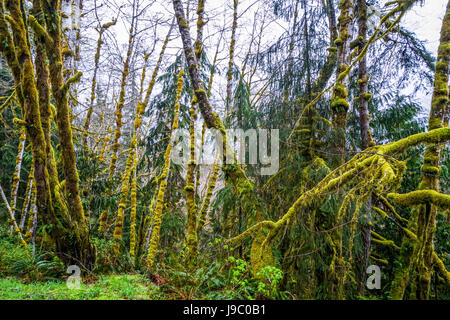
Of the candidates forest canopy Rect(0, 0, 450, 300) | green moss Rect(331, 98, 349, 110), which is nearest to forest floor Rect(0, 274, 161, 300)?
forest canopy Rect(0, 0, 450, 300)

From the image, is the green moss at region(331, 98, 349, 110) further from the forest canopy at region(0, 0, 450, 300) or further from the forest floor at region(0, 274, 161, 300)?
the forest floor at region(0, 274, 161, 300)

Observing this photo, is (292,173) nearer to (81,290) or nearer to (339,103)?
(339,103)

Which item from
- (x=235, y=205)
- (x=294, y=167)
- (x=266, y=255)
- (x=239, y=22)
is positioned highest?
(x=239, y=22)

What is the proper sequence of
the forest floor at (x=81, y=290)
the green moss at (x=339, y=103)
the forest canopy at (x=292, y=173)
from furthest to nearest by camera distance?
1. the green moss at (x=339, y=103)
2. the forest canopy at (x=292, y=173)
3. the forest floor at (x=81, y=290)

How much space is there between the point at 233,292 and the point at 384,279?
2.97 metres

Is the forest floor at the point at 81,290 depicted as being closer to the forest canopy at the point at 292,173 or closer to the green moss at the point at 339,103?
the forest canopy at the point at 292,173

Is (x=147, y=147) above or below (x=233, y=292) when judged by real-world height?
above

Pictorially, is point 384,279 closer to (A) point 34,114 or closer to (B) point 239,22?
(A) point 34,114

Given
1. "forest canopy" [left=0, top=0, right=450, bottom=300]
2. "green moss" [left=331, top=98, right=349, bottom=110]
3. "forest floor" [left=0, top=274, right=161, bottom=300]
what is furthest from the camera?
"green moss" [left=331, top=98, right=349, bottom=110]

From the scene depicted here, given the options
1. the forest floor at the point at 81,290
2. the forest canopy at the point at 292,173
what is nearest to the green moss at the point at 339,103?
the forest canopy at the point at 292,173

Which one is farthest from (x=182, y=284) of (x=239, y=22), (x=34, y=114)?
(x=239, y=22)

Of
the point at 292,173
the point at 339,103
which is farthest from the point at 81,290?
the point at 339,103

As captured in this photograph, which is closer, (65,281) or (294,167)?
(65,281)
